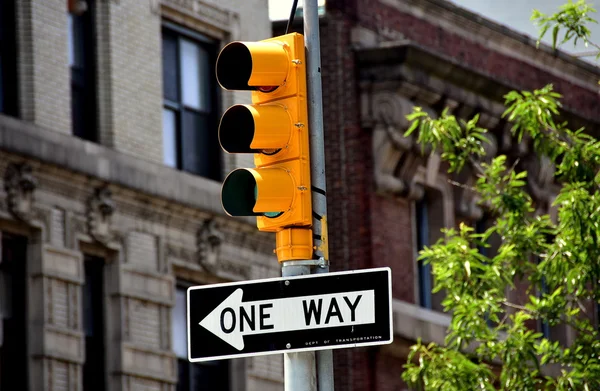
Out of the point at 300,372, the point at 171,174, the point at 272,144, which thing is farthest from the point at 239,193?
the point at 171,174

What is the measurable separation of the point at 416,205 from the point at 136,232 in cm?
842

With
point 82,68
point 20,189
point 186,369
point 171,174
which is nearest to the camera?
point 20,189

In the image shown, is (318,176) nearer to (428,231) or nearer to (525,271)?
(525,271)

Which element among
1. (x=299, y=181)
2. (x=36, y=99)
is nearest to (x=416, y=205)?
(x=36, y=99)

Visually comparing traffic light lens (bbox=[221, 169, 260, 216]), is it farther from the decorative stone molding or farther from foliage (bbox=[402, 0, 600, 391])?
the decorative stone molding

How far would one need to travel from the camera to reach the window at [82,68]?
77.0 ft

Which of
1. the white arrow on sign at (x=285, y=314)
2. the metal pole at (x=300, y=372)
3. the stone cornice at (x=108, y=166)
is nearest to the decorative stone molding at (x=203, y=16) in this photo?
the stone cornice at (x=108, y=166)

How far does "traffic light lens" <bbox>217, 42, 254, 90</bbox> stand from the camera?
31.6 feet

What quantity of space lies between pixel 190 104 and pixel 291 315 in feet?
53.8

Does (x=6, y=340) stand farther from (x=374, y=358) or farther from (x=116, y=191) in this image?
(x=374, y=358)

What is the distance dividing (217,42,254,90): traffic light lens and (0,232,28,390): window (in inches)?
491

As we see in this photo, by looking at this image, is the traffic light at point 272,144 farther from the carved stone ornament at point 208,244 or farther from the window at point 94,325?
the carved stone ornament at point 208,244

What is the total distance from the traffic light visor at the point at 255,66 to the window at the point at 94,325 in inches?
539

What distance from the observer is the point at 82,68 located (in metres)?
23.7
